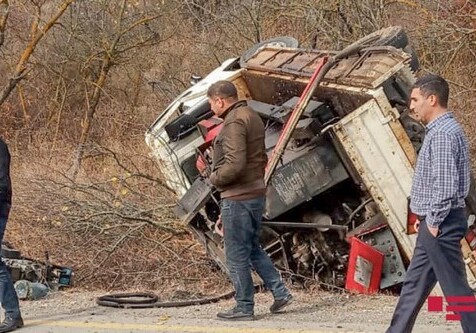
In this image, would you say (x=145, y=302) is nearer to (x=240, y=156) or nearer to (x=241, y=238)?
(x=241, y=238)

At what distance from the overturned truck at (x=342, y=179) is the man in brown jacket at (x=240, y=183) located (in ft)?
2.77

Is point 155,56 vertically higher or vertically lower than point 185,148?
higher

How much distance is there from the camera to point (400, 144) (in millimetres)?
6613

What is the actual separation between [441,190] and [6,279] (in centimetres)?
334

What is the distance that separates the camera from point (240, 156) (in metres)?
5.60

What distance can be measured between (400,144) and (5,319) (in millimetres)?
3396

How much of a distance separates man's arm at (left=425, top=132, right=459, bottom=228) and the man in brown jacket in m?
1.67

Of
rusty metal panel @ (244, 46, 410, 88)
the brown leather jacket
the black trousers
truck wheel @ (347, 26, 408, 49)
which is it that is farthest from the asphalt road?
truck wheel @ (347, 26, 408, 49)

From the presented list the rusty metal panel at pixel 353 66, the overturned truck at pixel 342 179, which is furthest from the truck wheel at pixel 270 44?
the overturned truck at pixel 342 179

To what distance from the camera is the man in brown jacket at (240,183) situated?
5.64m

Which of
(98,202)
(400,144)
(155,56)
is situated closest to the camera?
(400,144)

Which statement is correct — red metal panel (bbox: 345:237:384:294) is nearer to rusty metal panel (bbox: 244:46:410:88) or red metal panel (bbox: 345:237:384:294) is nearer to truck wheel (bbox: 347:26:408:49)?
rusty metal panel (bbox: 244:46:410:88)

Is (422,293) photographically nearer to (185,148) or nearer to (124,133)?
(185,148)

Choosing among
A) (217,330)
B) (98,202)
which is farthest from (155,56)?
(217,330)
